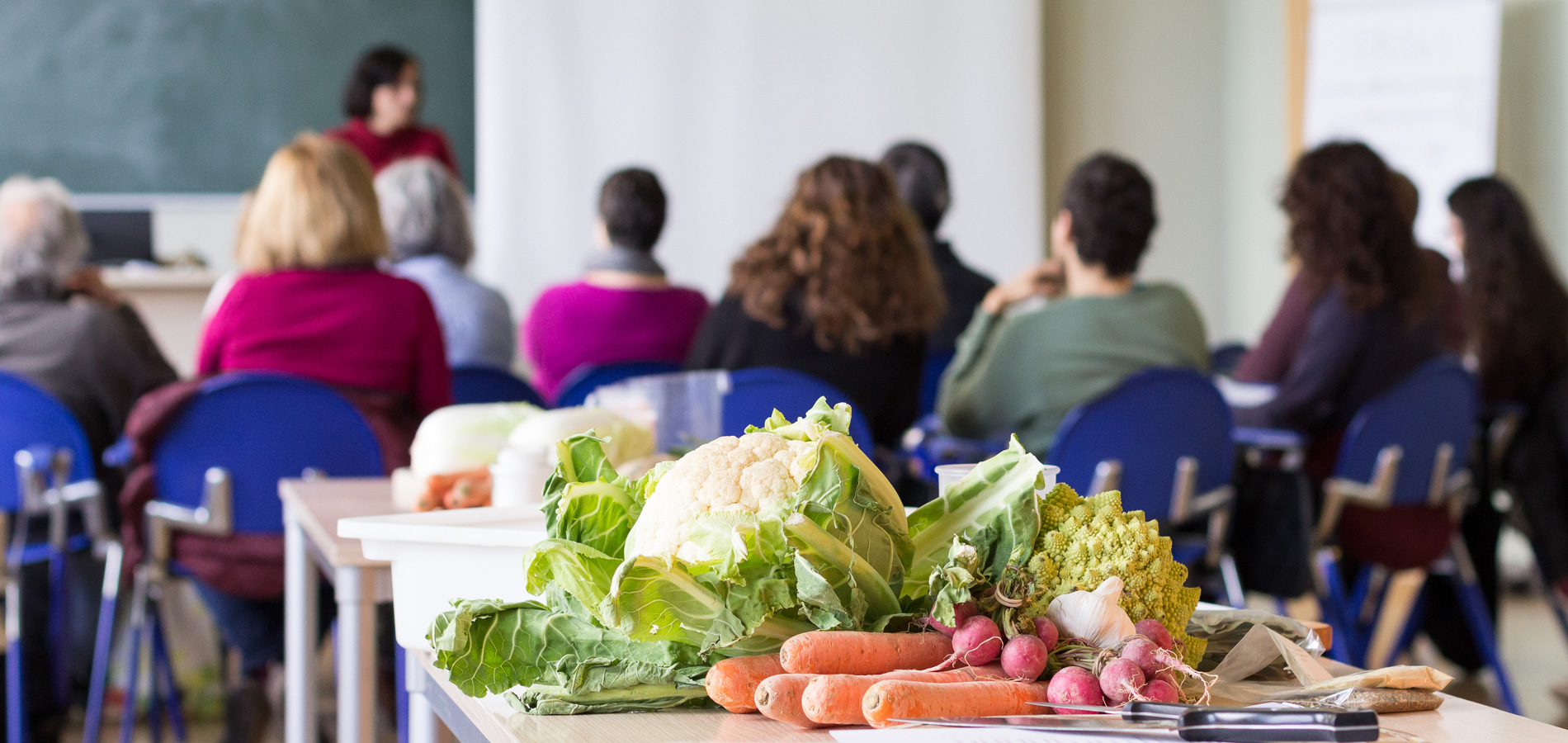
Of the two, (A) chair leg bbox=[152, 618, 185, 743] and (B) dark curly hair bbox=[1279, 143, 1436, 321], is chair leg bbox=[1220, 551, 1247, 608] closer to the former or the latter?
(B) dark curly hair bbox=[1279, 143, 1436, 321]

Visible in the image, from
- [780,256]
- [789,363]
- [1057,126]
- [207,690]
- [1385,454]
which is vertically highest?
[1057,126]

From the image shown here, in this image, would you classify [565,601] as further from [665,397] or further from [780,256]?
[780,256]

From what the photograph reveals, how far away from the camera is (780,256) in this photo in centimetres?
270

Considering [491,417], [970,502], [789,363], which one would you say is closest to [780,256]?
[789,363]

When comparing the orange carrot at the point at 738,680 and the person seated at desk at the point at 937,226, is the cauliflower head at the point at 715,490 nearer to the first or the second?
the orange carrot at the point at 738,680

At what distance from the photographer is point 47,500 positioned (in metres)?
2.45

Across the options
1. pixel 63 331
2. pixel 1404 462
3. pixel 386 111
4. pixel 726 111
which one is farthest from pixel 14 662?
pixel 726 111

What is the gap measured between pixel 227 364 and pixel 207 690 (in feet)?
2.92

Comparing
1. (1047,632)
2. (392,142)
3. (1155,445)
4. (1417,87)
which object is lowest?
(1155,445)

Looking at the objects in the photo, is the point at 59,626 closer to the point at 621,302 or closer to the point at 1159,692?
the point at 621,302

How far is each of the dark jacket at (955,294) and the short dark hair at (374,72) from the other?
224cm

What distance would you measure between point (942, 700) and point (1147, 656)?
114 millimetres

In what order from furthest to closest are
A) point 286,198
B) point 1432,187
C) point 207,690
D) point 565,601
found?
point 1432,187 → point 207,690 → point 286,198 → point 565,601

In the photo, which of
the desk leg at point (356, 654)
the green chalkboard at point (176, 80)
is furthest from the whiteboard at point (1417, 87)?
the desk leg at point (356, 654)
